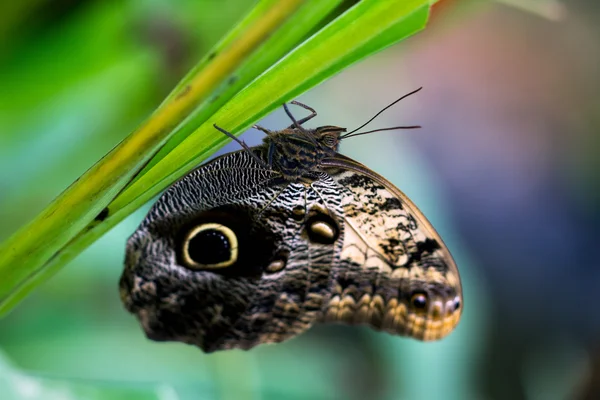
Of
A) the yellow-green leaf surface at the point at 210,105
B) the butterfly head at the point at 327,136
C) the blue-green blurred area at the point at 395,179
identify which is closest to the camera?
the yellow-green leaf surface at the point at 210,105

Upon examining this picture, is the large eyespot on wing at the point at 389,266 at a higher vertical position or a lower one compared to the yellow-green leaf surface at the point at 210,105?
higher

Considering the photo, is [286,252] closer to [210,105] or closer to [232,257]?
[232,257]

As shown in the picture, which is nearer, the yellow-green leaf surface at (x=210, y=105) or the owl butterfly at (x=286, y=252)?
the yellow-green leaf surface at (x=210, y=105)

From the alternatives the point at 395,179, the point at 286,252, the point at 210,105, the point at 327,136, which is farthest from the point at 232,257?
the point at 395,179

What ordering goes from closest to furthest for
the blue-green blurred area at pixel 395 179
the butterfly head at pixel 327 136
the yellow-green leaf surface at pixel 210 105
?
the yellow-green leaf surface at pixel 210 105, the butterfly head at pixel 327 136, the blue-green blurred area at pixel 395 179

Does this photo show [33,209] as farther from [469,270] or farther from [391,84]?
[391,84]

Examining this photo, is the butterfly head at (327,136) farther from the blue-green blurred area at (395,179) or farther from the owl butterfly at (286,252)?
the blue-green blurred area at (395,179)

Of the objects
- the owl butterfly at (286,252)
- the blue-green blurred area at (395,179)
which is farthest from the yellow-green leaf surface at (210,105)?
the blue-green blurred area at (395,179)
